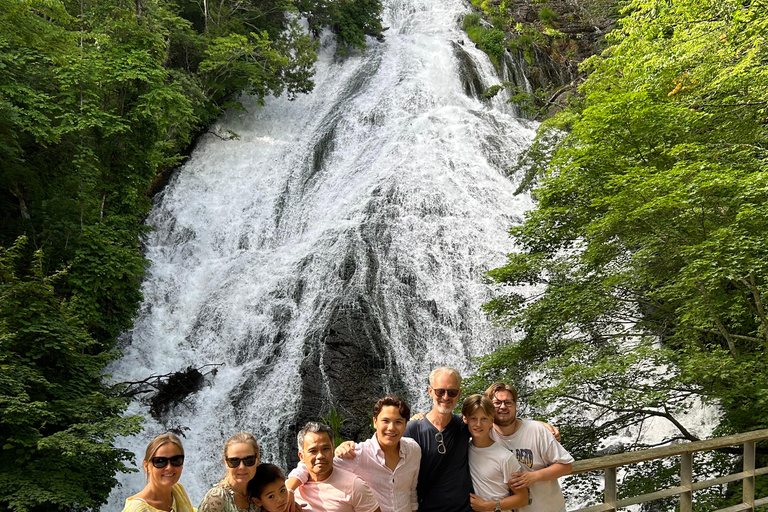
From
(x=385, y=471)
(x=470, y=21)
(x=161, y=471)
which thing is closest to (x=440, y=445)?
(x=385, y=471)

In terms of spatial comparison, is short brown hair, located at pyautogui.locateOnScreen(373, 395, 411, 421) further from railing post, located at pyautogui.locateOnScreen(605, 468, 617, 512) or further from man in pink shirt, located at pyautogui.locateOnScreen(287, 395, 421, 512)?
railing post, located at pyautogui.locateOnScreen(605, 468, 617, 512)

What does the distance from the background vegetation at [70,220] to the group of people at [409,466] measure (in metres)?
5.93

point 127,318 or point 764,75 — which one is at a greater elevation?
point 764,75

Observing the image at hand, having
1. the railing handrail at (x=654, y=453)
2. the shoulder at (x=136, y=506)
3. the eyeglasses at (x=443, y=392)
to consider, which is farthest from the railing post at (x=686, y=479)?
the shoulder at (x=136, y=506)

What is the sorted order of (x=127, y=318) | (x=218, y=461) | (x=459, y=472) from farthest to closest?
(x=127, y=318) < (x=218, y=461) < (x=459, y=472)

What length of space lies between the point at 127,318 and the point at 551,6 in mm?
24586

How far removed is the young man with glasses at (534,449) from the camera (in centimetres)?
306

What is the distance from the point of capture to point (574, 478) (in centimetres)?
742

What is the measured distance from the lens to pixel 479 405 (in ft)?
9.78

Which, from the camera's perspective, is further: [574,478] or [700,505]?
[574,478]

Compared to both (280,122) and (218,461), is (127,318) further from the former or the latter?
(280,122)

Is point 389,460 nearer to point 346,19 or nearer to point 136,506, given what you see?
point 136,506

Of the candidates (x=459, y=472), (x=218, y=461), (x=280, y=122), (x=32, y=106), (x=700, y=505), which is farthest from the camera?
(x=280, y=122)

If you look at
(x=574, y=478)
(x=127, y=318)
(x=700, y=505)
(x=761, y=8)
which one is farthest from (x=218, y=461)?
(x=761, y=8)
